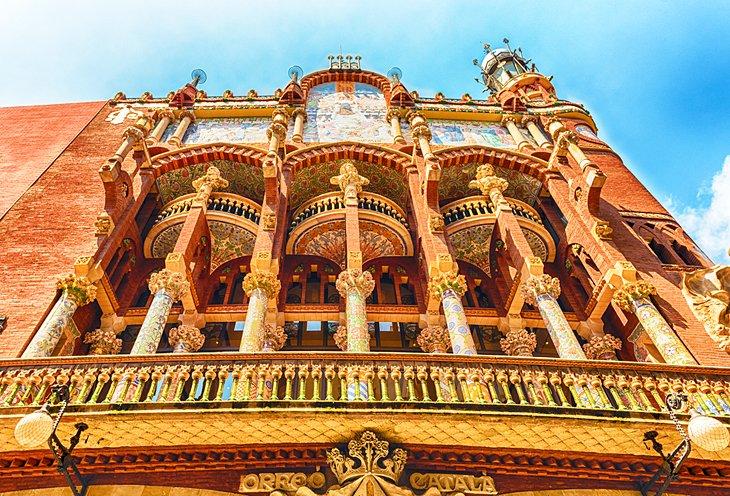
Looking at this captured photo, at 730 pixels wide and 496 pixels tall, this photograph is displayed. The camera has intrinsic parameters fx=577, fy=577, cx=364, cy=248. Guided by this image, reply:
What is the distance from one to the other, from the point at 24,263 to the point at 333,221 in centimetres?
688

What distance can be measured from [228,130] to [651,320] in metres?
14.0

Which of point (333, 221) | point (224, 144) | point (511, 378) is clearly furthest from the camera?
point (224, 144)

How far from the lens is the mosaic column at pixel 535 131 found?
18317mm

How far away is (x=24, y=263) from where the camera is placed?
1228 centimetres

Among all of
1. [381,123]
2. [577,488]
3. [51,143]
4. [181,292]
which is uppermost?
[381,123]

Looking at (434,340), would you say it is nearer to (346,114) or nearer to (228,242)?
(228,242)

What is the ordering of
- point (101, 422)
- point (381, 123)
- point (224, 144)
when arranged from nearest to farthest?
point (101, 422) → point (224, 144) → point (381, 123)

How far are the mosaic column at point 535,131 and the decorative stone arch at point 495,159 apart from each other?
194 centimetres

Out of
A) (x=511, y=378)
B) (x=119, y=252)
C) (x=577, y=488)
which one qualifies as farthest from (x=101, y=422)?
(x=119, y=252)

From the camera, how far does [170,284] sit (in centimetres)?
1151

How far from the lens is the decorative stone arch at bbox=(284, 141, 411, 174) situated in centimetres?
1605

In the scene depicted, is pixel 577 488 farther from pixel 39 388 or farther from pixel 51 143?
pixel 51 143

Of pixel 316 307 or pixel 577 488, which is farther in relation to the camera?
pixel 316 307

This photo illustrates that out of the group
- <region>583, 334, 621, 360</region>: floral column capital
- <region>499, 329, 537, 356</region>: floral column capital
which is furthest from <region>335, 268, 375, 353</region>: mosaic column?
<region>583, 334, 621, 360</region>: floral column capital
